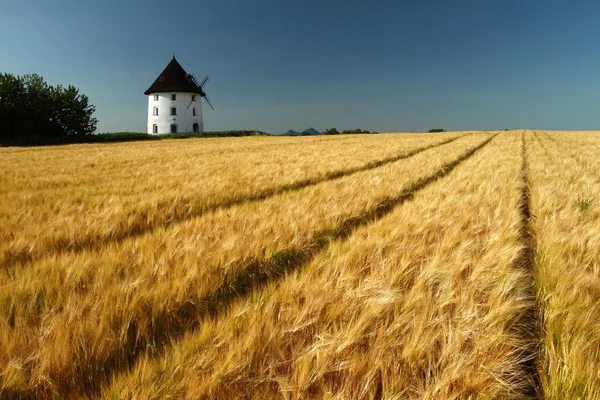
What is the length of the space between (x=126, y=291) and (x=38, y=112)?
5965 centimetres

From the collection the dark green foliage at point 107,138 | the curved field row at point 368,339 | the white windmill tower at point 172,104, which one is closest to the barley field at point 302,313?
the curved field row at point 368,339

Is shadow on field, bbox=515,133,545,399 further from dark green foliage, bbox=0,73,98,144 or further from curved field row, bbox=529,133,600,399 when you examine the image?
dark green foliage, bbox=0,73,98,144

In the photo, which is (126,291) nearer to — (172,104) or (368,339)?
(368,339)

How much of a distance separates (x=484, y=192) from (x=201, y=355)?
482 centimetres

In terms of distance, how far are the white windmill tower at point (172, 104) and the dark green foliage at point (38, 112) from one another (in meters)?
10.5

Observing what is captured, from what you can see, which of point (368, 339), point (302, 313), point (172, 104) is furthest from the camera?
point (172, 104)

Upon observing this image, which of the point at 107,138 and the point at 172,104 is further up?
the point at 172,104

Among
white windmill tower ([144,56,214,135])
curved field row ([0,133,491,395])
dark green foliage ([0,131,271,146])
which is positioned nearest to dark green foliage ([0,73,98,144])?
dark green foliage ([0,131,271,146])

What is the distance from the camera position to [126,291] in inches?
62.7

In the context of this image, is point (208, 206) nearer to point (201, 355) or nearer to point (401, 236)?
point (401, 236)

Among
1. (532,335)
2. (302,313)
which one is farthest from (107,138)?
(532,335)

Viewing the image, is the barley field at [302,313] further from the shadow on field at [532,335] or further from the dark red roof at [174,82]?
the dark red roof at [174,82]

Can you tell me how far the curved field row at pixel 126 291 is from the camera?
1156mm

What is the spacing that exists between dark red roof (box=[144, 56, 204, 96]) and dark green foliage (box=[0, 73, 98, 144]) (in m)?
12.0
